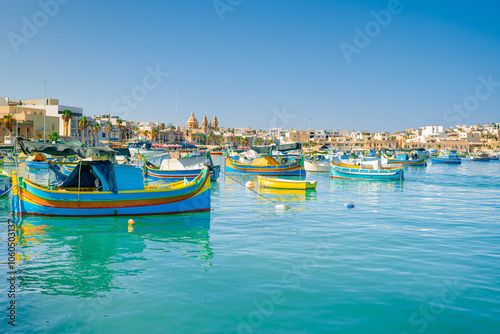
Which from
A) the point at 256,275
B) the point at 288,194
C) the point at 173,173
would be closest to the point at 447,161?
the point at 173,173

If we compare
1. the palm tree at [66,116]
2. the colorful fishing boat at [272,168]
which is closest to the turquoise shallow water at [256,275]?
the colorful fishing boat at [272,168]

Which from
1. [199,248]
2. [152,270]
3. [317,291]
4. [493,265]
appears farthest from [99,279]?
[493,265]

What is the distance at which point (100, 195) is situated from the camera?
17.7 metres

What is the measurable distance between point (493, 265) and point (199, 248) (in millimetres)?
9213

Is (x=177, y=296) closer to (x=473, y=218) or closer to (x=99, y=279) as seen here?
(x=99, y=279)

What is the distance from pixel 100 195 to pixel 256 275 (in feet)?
32.1

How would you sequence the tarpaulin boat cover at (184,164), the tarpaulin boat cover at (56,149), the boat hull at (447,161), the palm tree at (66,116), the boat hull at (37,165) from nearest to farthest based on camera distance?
the tarpaulin boat cover at (56,149) → the tarpaulin boat cover at (184,164) → the boat hull at (37,165) → the palm tree at (66,116) → the boat hull at (447,161)

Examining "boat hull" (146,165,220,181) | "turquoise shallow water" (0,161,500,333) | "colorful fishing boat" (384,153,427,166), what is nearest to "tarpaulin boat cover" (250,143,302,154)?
"boat hull" (146,165,220,181)

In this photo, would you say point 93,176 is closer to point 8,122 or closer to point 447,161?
point 8,122

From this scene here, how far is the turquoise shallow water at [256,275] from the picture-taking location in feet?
26.9

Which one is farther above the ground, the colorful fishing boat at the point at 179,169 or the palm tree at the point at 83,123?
the palm tree at the point at 83,123

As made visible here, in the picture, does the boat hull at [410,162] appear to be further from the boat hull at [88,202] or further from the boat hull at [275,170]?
the boat hull at [88,202]

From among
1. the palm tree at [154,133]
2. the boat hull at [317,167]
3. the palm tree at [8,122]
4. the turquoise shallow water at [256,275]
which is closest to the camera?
the turquoise shallow water at [256,275]

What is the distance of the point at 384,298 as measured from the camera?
927 cm
